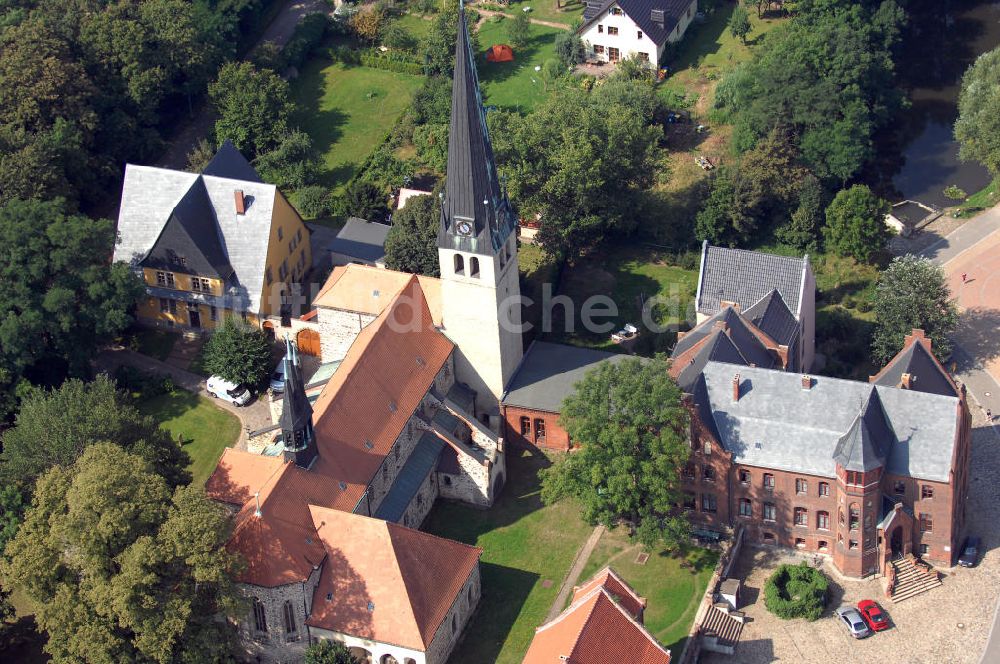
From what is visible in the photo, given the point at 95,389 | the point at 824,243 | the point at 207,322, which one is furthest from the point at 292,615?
Answer: the point at 824,243

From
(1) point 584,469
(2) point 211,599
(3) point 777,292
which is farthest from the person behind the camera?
(3) point 777,292

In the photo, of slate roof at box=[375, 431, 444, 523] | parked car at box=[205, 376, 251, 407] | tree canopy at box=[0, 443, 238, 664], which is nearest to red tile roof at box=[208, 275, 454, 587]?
tree canopy at box=[0, 443, 238, 664]

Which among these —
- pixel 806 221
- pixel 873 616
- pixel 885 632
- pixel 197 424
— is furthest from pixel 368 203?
pixel 885 632

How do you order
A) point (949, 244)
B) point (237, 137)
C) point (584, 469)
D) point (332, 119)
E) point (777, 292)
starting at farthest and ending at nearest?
1. point (332, 119)
2. point (237, 137)
3. point (949, 244)
4. point (777, 292)
5. point (584, 469)

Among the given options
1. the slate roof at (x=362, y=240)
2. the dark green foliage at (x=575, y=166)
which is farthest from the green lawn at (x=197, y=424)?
the dark green foliage at (x=575, y=166)

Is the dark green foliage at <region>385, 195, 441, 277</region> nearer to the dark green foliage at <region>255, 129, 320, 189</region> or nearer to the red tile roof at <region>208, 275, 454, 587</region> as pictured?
the red tile roof at <region>208, 275, 454, 587</region>

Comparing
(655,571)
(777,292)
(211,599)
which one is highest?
(777,292)

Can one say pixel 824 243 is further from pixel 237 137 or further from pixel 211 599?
pixel 211 599
